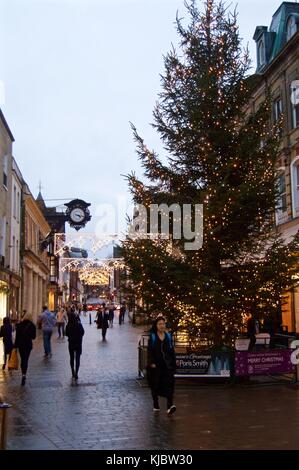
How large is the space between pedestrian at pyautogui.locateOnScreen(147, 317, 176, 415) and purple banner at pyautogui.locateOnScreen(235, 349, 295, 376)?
3.61 metres

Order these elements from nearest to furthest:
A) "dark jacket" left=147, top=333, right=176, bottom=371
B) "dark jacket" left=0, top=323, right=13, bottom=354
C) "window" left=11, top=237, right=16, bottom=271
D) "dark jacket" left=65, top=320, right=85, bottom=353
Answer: "dark jacket" left=147, top=333, right=176, bottom=371 → "dark jacket" left=65, top=320, right=85, bottom=353 → "dark jacket" left=0, top=323, right=13, bottom=354 → "window" left=11, top=237, right=16, bottom=271

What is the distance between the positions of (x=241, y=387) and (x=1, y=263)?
66.1 feet

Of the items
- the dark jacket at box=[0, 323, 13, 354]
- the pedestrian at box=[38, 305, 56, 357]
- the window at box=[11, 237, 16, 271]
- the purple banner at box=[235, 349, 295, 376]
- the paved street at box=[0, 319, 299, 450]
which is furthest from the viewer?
the window at box=[11, 237, 16, 271]

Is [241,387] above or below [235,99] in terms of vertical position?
below

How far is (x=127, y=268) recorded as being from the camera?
14.9m

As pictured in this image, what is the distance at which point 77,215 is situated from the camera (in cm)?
3106

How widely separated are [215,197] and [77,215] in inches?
692

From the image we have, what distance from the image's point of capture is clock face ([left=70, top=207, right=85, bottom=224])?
101 ft

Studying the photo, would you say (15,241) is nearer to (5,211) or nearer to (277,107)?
(5,211)

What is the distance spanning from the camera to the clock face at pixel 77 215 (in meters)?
30.9

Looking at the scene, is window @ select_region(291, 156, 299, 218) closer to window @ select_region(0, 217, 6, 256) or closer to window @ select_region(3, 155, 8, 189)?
window @ select_region(0, 217, 6, 256)

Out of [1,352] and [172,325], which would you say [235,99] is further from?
[1,352]

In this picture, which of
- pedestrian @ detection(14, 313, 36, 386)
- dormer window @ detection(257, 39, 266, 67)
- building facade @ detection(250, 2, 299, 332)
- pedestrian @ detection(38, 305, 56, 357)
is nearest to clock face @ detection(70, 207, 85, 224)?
building facade @ detection(250, 2, 299, 332)
